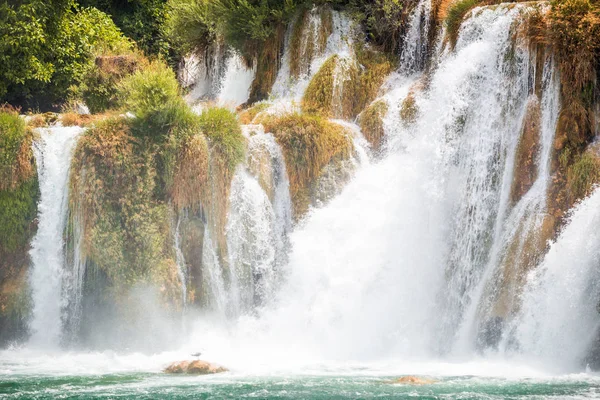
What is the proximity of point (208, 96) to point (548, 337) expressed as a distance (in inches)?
540

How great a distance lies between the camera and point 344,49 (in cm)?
2202

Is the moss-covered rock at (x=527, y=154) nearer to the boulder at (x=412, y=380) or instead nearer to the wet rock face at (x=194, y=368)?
the boulder at (x=412, y=380)

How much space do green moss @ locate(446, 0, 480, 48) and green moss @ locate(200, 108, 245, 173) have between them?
16.1ft

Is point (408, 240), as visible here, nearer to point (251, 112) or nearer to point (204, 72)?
point (251, 112)

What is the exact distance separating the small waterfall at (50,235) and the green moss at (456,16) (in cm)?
788

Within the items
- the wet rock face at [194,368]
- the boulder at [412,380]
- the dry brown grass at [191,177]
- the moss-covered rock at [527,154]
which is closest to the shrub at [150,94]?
the dry brown grass at [191,177]

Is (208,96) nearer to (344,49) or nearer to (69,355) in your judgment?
(344,49)

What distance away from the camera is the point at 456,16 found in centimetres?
1952

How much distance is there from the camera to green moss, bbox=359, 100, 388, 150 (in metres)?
19.3

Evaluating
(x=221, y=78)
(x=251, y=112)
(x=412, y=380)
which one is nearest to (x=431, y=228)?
(x=412, y=380)

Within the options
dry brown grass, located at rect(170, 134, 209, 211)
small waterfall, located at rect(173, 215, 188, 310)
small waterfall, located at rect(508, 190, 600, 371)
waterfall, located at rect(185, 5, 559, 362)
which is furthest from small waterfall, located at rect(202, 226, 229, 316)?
small waterfall, located at rect(508, 190, 600, 371)

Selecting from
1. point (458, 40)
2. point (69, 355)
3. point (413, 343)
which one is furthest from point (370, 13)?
point (69, 355)

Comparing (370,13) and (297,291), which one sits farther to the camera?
(370,13)

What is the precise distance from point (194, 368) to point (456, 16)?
9.57 m
